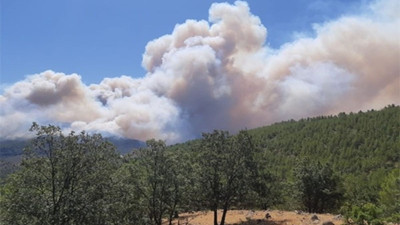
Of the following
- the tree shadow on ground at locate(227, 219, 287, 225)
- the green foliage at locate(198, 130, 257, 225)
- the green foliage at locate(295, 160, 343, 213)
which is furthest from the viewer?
the green foliage at locate(295, 160, 343, 213)

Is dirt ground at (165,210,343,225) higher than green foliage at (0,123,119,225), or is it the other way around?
green foliage at (0,123,119,225)

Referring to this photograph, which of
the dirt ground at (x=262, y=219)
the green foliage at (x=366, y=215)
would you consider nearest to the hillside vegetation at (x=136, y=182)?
the green foliage at (x=366, y=215)

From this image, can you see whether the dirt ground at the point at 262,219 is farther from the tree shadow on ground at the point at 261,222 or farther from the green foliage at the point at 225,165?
the green foliage at the point at 225,165

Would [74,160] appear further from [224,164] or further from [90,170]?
[224,164]

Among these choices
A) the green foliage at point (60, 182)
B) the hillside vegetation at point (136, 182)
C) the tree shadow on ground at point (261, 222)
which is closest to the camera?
the green foliage at point (60, 182)

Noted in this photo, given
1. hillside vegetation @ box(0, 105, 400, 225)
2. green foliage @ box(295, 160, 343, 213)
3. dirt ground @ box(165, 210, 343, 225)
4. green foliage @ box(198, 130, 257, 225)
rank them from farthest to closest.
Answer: green foliage @ box(295, 160, 343, 213)
dirt ground @ box(165, 210, 343, 225)
green foliage @ box(198, 130, 257, 225)
hillside vegetation @ box(0, 105, 400, 225)

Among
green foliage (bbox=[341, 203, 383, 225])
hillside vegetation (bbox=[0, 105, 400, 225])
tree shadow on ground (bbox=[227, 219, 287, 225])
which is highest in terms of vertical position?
hillside vegetation (bbox=[0, 105, 400, 225])

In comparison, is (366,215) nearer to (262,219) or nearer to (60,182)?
(262,219)

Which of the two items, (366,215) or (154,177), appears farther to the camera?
(154,177)

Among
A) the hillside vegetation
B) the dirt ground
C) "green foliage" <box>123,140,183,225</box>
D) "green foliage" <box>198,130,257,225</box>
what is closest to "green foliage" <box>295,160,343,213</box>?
the hillside vegetation

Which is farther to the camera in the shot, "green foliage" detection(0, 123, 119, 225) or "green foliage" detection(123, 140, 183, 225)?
"green foliage" detection(123, 140, 183, 225)

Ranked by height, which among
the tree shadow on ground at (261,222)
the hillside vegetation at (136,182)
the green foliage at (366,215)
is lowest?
the tree shadow on ground at (261,222)

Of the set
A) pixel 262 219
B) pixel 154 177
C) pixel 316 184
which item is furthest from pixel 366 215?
pixel 316 184

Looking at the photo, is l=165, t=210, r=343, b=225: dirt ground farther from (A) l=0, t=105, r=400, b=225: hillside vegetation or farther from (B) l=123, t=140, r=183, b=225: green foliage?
(B) l=123, t=140, r=183, b=225: green foliage
